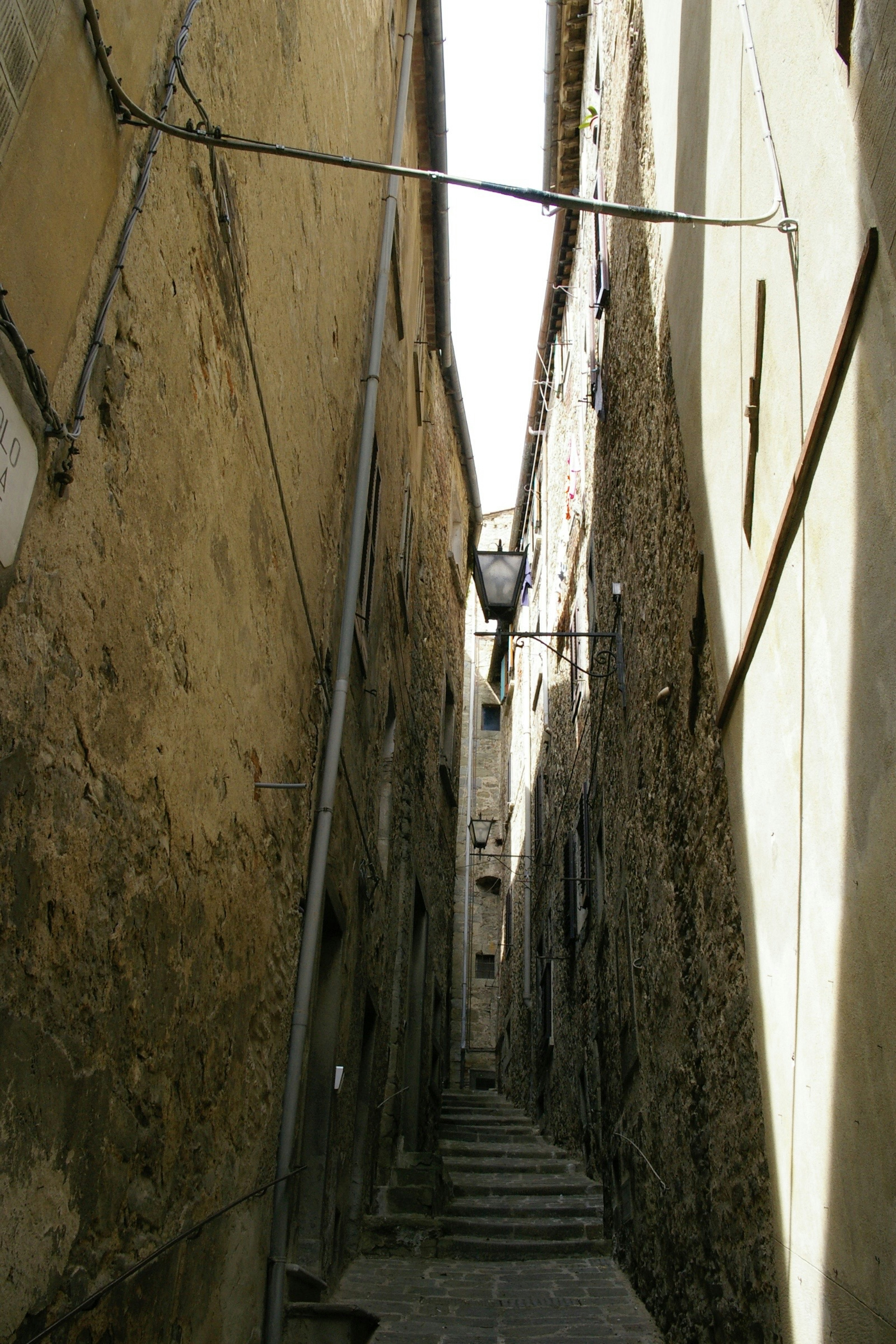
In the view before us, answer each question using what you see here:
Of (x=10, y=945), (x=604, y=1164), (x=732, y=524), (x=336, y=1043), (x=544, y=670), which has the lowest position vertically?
(x=604, y=1164)

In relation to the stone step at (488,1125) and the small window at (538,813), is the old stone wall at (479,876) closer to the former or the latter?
the small window at (538,813)

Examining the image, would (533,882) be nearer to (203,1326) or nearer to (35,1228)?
(203,1326)

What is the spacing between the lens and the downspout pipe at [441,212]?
1005 centimetres

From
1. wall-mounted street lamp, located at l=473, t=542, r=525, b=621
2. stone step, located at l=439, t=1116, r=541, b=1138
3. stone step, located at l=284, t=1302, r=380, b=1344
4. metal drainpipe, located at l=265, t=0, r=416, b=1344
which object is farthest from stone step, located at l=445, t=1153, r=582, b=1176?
wall-mounted street lamp, located at l=473, t=542, r=525, b=621

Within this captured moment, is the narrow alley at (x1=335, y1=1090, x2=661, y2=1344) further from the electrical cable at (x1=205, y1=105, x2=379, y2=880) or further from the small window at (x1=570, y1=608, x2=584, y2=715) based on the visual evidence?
the small window at (x1=570, y1=608, x2=584, y2=715)

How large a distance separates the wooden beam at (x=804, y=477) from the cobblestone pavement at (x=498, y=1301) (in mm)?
3367

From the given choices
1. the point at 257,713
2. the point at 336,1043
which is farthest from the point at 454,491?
the point at 257,713

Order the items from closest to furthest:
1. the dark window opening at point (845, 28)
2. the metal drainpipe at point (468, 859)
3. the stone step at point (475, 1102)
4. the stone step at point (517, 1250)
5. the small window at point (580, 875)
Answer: the dark window opening at point (845, 28)
the stone step at point (517, 1250)
the small window at point (580, 875)
the stone step at point (475, 1102)
the metal drainpipe at point (468, 859)

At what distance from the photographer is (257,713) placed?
12.9 ft

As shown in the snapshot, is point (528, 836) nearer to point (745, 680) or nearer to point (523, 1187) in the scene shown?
point (523, 1187)

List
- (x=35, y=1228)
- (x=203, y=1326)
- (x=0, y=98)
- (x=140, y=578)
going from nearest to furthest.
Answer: (x=0, y=98) → (x=35, y=1228) → (x=140, y=578) → (x=203, y=1326)

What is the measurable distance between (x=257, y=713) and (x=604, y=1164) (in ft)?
17.3

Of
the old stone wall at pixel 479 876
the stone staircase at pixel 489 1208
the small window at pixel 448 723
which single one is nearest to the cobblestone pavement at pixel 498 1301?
the stone staircase at pixel 489 1208

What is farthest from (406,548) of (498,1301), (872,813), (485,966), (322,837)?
(485,966)
